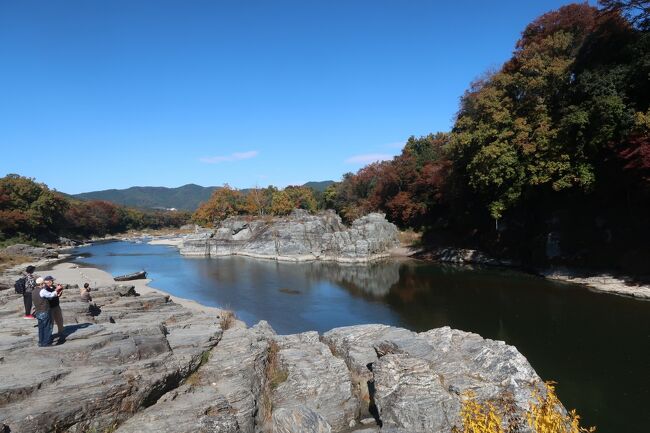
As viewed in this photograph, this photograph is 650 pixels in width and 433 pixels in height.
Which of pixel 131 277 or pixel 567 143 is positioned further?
pixel 131 277

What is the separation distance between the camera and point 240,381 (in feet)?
35.7

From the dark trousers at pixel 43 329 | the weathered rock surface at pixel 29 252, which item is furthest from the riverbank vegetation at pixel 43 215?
the dark trousers at pixel 43 329

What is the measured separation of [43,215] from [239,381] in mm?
81360

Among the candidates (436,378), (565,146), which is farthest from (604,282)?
(436,378)

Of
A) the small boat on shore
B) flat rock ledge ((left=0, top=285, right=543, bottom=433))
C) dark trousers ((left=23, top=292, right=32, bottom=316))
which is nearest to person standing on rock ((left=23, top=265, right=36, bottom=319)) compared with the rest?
dark trousers ((left=23, top=292, right=32, bottom=316))

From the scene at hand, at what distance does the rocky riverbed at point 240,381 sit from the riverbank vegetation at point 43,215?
214 feet

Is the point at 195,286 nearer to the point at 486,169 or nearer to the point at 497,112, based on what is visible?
the point at 486,169

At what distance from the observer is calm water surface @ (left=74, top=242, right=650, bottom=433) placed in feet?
48.7

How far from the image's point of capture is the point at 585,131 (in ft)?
95.7

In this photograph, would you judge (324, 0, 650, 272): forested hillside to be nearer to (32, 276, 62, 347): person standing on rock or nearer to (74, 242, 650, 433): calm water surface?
(74, 242, 650, 433): calm water surface

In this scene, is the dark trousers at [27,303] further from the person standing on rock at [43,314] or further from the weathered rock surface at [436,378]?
the weathered rock surface at [436,378]

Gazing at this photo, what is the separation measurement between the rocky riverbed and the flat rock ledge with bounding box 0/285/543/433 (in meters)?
0.03

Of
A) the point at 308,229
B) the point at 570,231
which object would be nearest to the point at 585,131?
the point at 570,231

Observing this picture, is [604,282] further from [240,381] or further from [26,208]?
[26,208]
